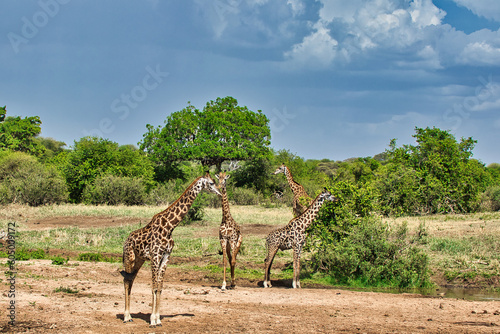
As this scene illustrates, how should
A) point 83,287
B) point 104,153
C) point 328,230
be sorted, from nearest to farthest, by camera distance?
1. point 83,287
2. point 328,230
3. point 104,153

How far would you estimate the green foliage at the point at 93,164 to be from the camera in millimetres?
39606

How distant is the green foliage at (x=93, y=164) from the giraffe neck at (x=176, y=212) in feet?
99.2

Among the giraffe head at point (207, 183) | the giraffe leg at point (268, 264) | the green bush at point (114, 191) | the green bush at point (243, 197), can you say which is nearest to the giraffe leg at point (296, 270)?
the giraffe leg at point (268, 264)

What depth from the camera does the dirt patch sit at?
30.7 ft

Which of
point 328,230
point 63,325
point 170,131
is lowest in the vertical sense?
point 63,325

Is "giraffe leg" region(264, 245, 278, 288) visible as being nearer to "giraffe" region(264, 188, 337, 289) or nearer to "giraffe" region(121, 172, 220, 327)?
"giraffe" region(264, 188, 337, 289)

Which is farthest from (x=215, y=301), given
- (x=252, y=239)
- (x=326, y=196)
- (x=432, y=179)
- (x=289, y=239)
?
(x=432, y=179)

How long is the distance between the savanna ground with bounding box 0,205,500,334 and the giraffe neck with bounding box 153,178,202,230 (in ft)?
6.26

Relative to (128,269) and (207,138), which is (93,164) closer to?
(207,138)

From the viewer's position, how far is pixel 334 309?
37.1 ft

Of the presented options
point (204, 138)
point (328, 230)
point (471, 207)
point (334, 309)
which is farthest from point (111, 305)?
point (204, 138)

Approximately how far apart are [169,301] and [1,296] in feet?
11.9

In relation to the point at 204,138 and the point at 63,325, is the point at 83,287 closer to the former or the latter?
the point at 63,325

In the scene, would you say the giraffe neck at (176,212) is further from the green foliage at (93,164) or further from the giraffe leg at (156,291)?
the green foliage at (93,164)
